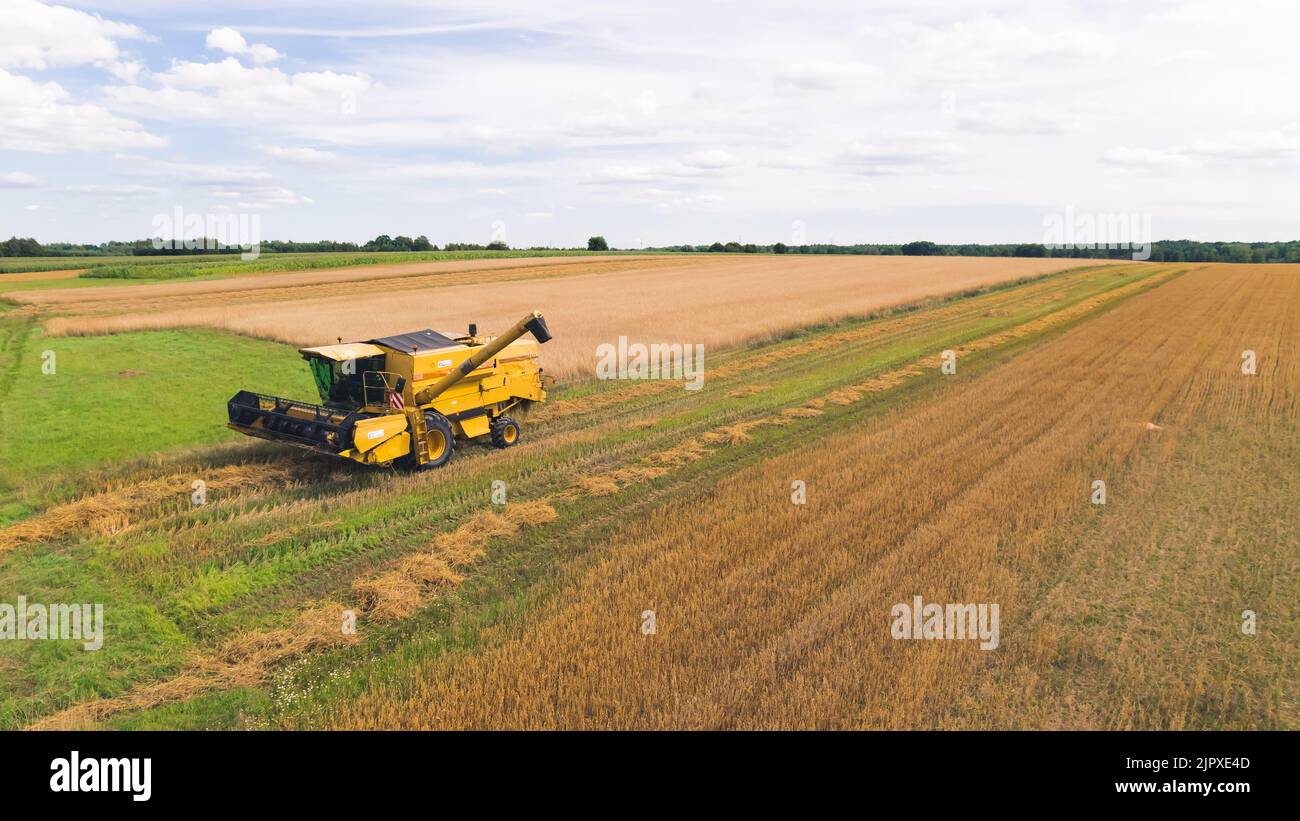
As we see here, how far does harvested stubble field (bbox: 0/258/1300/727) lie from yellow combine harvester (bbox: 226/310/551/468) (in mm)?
711

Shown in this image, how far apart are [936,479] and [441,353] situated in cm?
914

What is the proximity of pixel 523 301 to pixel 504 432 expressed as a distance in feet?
90.0

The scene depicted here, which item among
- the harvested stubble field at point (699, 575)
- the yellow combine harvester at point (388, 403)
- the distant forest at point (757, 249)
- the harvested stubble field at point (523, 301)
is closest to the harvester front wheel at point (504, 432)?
the yellow combine harvester at point (388, 403)

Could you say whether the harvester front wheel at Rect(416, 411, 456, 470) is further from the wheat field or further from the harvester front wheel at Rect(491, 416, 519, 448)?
the wheat field

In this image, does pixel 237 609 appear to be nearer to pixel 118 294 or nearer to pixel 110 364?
pixel 110 364

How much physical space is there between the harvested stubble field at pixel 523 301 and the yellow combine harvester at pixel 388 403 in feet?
24.5

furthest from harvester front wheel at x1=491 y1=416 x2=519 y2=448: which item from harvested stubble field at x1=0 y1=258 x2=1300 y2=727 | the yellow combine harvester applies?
harvested stubble field at x1=0 y1=258 x2=1300 y2=727

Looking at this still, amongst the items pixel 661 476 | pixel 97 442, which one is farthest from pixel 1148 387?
pixel 97 442

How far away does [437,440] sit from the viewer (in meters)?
13.9

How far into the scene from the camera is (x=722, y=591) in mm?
8461

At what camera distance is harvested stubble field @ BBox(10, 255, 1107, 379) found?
2861cm

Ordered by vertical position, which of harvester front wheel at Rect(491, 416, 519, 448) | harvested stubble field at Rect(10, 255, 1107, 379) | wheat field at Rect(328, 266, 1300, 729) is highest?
harvested stubble field at Rect(10, 255, 1107, 379)

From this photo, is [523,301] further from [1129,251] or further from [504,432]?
[1129,251]

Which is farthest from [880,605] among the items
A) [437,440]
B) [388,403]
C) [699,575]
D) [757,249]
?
[757,249]
